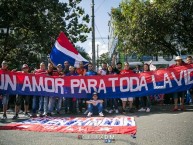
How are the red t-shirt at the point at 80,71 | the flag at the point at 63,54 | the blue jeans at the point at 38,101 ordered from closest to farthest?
the blue jeans at the point at 38,101
the red t-shirt at the point at 80,71
the flag at the point at 63,54

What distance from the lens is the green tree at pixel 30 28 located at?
771 inches

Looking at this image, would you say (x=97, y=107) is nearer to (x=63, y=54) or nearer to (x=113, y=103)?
(x=113, y=103)

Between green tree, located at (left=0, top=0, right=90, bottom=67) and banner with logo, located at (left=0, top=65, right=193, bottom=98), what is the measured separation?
9.35 m

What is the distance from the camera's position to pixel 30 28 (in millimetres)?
20391

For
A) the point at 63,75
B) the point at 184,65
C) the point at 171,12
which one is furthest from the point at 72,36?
the point at 184,65

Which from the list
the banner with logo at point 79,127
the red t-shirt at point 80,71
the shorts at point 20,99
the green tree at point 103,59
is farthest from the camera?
the green tree at point 103,59

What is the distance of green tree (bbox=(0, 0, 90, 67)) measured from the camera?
19578mm

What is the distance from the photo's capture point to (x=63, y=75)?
38.1 ft

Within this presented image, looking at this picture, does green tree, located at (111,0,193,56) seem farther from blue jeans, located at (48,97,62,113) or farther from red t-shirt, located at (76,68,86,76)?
blue jeans, located at (48,97,62,113)

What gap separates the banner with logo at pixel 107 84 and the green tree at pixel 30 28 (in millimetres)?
9354

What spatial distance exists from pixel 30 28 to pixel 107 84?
10.9m

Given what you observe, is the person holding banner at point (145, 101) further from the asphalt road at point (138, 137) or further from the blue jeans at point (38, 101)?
the blue jeans at point (38, 101)

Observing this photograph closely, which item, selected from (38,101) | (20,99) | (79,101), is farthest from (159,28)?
(20,99)

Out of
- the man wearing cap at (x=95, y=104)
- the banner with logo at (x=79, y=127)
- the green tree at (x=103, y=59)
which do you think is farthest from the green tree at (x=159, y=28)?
the green tree at (x=103, y=59)
